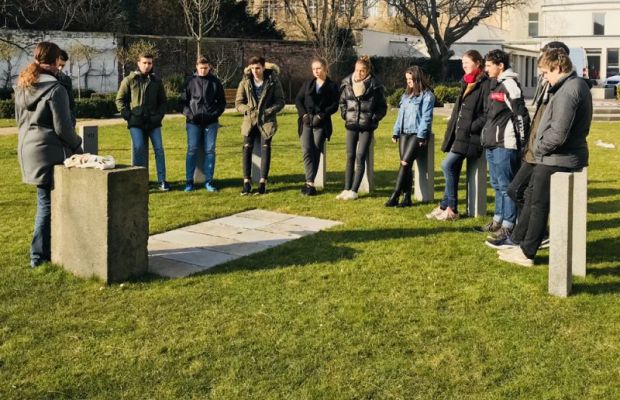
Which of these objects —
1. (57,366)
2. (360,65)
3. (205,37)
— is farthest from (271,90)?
(205,37)

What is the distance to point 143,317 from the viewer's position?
5.21 metres

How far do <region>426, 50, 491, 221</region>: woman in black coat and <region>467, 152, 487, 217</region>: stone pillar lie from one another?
0.24 meters

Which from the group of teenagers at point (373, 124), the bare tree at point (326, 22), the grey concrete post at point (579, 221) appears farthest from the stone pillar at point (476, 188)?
the bare tree at point (326, 22)

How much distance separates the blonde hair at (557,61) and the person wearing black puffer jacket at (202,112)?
5306 millimetres

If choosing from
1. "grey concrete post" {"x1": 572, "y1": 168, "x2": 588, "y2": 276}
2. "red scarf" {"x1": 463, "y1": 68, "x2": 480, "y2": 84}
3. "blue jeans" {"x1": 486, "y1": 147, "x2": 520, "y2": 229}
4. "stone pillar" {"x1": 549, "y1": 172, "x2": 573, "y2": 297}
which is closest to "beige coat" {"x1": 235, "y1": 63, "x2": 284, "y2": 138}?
"red scarf" {"x1": 463, "y1": 68, "x2": 480, "y2": 84}

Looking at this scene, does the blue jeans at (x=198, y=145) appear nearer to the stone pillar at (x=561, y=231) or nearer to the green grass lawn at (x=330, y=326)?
the green grass lawn at (x=330, y=326)

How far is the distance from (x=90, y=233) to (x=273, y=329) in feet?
6.14

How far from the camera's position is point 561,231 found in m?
5.59

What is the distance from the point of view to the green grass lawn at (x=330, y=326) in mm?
Answer: 4156

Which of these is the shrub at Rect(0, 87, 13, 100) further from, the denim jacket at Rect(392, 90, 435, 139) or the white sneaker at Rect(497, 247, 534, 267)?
the white sneaker at Rect(497, 247, 534, 267)

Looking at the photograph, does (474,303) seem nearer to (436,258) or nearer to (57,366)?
(436,258)

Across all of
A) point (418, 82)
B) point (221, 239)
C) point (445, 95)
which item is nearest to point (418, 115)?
point (418, 82)

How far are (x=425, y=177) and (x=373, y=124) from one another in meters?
0.97

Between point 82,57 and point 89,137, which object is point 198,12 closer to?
point 82,57
